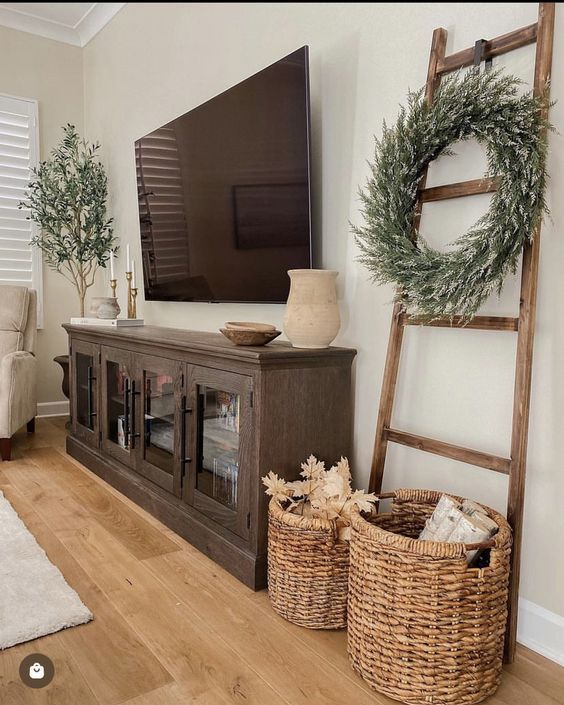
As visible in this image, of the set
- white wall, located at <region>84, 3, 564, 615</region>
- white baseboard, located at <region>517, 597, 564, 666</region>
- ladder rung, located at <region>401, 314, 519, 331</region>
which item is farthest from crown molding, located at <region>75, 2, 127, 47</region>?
white baseboard, located at <region>517, 597, 564, 666</region>

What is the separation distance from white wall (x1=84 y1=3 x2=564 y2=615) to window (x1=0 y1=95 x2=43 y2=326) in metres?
1.76

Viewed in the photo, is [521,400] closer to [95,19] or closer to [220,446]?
[220,446]

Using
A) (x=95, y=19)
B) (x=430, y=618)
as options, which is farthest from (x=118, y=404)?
(x=95, y=19)

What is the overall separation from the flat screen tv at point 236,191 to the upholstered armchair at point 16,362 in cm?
91

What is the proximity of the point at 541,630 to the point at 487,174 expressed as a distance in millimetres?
1248

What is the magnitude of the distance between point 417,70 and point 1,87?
3.58m

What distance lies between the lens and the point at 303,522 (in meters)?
1.71

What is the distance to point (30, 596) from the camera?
6.03ft

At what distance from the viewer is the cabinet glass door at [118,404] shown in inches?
111

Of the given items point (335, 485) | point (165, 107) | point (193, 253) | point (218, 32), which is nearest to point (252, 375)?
point (335, 485)

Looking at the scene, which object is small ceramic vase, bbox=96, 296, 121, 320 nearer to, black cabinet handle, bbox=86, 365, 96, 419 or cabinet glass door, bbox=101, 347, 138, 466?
black cabinet handle, bbox=86, 365, 96, 419

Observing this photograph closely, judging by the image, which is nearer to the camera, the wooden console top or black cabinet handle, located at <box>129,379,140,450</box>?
the wooden console top

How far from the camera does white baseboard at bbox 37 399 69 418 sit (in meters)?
4.61

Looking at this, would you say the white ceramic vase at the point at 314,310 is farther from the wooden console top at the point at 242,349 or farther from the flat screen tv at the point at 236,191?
the flat screen tv at the point at 236,191
